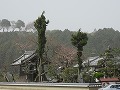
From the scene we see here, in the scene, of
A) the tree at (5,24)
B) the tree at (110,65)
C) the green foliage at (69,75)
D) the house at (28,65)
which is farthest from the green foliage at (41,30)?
the tree at (5,24)

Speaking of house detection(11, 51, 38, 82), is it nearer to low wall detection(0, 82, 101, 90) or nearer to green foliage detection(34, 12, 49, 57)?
green foliage detection(34, 12, 49, 57)

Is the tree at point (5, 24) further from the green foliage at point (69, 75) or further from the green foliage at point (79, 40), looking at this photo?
the green foliage at point (79, 40)

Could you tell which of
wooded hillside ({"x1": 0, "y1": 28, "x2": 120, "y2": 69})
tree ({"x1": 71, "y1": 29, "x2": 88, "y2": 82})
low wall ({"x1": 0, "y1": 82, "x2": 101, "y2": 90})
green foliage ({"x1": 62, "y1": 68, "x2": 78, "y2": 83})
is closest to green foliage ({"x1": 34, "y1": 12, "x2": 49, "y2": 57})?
tree ({"x1": 71, "y1": 29, "x2": 88, "y2": 82})

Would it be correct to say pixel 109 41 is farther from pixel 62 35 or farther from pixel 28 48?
pixel 28 48

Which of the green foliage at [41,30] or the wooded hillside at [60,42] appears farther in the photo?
the wooded hillside at [60,42]

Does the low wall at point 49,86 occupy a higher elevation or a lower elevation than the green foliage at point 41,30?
lower

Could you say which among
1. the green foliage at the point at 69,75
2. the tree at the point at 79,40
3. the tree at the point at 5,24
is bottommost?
the green foliage at the point at 69,75

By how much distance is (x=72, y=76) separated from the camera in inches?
1417

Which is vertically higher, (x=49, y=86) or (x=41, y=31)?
(x=41, y=31)

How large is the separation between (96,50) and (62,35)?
43.2 ft

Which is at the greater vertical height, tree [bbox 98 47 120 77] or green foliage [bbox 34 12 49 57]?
green foliage [bbox 34 12 49 57]

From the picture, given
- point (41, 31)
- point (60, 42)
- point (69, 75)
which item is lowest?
point (69, 75)

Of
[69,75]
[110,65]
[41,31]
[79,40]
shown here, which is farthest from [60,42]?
[79,40]

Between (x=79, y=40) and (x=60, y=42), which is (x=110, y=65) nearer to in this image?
(x=79, y=40)
